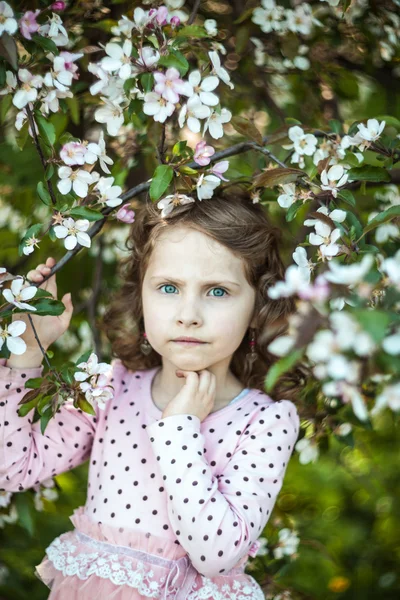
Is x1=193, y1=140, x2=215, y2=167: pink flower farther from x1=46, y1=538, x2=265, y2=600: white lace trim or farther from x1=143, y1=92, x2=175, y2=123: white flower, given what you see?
x1=46, y1=538, x2=265, y2=600: white lace trim

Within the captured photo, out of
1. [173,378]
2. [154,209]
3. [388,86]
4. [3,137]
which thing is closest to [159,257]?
[154,209]

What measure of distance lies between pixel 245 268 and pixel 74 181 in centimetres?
51

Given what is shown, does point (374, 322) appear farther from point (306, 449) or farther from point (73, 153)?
point (306, 449)

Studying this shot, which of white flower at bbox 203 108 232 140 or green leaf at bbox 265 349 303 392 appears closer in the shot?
green leaf at bbox 265 349 303 392

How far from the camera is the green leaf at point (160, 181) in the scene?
146 cm

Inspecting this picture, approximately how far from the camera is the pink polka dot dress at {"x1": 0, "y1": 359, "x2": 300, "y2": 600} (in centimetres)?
156

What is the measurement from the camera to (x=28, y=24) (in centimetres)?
148

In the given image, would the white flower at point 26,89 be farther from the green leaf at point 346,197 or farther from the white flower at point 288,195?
the green leaf at point 346,197

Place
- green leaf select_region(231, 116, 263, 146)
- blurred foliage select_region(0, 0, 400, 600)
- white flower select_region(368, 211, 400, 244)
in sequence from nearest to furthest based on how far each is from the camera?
1. green leaf select_region(231, 116, 263, 146)
2. white flower select_region(368, 211, 400, 244)
3. blurred foliage select_region(0, 0, 400, 600)

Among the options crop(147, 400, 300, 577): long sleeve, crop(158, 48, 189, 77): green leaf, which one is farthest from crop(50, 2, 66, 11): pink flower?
crop(147, 400, 300, 577): long sleeve

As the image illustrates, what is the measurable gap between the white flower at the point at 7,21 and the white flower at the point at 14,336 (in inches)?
23.6

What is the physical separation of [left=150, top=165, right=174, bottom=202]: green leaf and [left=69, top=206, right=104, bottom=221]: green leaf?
128mm

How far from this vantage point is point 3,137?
258 cm

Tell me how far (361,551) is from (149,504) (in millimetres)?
1942
